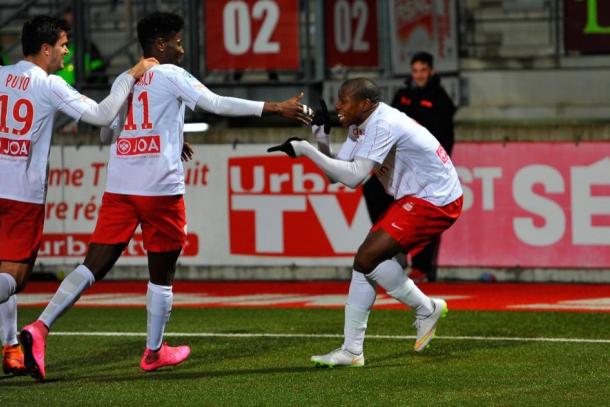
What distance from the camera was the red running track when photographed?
12945mm

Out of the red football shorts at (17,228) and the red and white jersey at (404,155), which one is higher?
the red and white jersey at (404,155)

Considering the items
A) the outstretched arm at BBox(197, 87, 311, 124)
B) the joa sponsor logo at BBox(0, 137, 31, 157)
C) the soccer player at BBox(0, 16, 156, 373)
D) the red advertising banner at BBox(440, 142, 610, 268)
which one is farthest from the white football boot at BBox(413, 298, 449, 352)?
the red advertising banner at BBox(440, 142, 610, 268)

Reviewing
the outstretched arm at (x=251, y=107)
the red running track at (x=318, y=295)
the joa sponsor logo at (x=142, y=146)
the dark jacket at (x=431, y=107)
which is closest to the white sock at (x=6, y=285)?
the joa sponsor logo at (x=142, y=146)

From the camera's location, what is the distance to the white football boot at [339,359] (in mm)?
9273

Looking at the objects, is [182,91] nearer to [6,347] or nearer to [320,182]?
[6,347]

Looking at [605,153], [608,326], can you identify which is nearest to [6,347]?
[608,326]

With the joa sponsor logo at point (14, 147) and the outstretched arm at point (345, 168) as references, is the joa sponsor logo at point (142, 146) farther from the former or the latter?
the outstretched arm at point (345, 168)

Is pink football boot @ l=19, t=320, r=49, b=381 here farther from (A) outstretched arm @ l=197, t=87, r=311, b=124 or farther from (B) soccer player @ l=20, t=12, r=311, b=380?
(A) outstretched arm @ l=197, t=87, r=311, b=124

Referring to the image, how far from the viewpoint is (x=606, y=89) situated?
18641 mm

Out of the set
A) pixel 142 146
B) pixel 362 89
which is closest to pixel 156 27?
pixel 142 146

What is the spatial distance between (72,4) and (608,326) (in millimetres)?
8174

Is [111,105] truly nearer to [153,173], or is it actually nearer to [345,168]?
[153,173]

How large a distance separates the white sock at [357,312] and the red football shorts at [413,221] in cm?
33

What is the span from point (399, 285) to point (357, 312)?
1.13 feet
